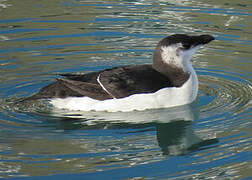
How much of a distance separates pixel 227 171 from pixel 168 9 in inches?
243

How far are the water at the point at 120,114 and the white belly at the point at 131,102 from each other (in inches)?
3.6

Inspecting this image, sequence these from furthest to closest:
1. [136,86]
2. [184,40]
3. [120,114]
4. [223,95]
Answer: [223,95] < [184,40] < [120,114] < [136,86]

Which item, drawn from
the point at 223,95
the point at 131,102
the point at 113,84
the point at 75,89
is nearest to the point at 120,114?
the point at 131,102

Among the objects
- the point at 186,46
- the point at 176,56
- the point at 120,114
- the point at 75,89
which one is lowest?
the point at 120,114

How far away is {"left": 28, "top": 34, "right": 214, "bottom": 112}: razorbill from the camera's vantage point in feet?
21.8

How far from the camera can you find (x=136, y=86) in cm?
663

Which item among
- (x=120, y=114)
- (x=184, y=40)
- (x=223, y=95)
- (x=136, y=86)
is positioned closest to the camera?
(x=136, y=86)

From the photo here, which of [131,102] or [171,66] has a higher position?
[171,66]

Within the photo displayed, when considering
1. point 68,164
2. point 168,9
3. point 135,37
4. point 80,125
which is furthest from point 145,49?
point 68,164

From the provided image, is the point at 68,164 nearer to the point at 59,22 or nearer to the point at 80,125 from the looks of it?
the point at 80,125

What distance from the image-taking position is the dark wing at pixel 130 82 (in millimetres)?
6633

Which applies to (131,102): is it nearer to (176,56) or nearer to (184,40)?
(176,56)

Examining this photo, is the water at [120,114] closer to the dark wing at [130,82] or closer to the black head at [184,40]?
the dark wing at [130,82]

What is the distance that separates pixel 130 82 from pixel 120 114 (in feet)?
1.38
